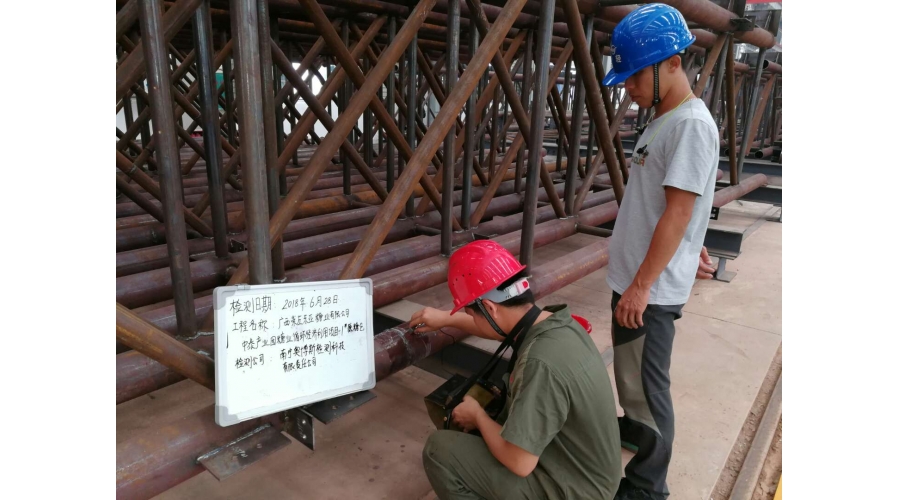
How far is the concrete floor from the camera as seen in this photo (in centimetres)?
237

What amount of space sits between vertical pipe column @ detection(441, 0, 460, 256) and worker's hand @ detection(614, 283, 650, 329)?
1.52 m

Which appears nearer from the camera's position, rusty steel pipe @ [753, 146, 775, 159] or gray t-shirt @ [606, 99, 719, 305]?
gray t-shirt @ [606, 99, 719, 305]

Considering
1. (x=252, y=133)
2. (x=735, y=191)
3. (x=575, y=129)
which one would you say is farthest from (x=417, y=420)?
(x=735, y=191)

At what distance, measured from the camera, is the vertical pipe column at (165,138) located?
1579mm

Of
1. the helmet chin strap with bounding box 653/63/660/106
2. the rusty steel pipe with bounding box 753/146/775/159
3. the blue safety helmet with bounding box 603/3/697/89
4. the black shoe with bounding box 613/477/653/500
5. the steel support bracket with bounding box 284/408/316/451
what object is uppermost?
the rusty steel pipe with bounding box 753/146/775/159

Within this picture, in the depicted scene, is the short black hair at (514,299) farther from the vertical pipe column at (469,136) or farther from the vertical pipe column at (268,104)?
the vertical pipe column at (469,136)

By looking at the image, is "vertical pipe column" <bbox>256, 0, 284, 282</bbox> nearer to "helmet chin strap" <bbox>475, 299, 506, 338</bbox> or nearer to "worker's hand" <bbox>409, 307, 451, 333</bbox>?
"worker's hand" <bbox>409, 307, 451, 333</bbox>

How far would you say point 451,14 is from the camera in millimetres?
3385

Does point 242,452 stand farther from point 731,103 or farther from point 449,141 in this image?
point 731,103

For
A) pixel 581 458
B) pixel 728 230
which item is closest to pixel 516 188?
pixel 728 230

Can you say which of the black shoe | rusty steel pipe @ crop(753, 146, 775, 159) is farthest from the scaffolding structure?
rusty steel pipe @ crop(753, 146, 775, 159)

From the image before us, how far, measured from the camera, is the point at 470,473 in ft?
6.20

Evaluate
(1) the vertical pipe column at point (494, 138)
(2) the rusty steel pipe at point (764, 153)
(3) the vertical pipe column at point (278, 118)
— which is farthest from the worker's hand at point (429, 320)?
(2) the rusty steel pipe at point (764, 153)

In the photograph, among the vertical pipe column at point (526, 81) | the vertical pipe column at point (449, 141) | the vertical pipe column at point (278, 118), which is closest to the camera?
the vertical pipe column at point (449, 141)
